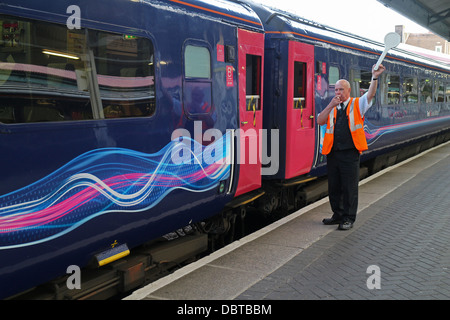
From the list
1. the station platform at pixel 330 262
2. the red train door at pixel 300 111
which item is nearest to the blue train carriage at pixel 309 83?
the red train door at pixel 300 111

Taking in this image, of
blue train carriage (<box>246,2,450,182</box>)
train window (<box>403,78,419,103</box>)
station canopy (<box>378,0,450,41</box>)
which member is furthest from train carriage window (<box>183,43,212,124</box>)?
station canopy (<box>378,0,450,41</box>)

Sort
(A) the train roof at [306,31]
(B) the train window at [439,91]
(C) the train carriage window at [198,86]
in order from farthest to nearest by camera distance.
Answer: (B) the train window at [439,91] → (A) the train roof at [306,31] → (C) the train carriage window at [198,86]

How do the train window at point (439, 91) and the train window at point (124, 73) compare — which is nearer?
the train window at point (124, 73)

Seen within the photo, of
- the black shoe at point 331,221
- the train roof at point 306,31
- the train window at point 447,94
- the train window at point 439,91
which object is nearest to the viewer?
the black shoe at point 331,221

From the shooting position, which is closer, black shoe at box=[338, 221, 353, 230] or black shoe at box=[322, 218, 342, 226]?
black shoe at box=[338, 221, 353, 230]

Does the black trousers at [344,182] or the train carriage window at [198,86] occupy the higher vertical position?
the train carriage window at [198,86]

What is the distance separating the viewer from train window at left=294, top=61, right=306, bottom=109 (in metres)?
8.16

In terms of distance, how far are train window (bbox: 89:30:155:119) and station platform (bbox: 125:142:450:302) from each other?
5.25 feet

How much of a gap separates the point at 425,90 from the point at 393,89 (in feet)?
14.5

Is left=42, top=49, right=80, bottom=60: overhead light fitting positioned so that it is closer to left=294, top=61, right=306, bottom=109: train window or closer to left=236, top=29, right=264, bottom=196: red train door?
left=236, top=29, right=264, bottom=196: red train door

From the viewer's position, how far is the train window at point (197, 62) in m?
5.40

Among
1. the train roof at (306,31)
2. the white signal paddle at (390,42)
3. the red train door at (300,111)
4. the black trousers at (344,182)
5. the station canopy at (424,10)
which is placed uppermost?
the station canopy at (424,10)

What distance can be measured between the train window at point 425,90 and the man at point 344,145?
35.1 ft

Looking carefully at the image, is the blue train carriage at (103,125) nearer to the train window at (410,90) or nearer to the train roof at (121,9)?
the train roof at (121,9)
